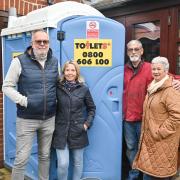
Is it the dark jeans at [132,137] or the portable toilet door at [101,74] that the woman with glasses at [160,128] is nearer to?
the dark jeans at [132,137]

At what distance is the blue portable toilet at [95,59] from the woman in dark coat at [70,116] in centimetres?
20

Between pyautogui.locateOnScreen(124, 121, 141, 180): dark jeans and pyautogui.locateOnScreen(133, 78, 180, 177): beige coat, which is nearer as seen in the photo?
pyautogui.locateOnScreen(133, 78, 180, 177): beige coat

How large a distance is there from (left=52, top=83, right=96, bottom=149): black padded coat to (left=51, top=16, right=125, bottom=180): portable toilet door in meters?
0.28

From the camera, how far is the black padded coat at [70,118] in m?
3.48

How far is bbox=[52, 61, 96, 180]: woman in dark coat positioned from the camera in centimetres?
349

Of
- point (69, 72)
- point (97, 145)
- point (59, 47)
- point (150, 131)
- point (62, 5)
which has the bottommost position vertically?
point (97, 145)

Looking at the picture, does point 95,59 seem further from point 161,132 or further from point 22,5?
point 22,5

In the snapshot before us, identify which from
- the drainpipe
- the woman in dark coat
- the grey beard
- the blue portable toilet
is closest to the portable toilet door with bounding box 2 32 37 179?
the blue portable toilet

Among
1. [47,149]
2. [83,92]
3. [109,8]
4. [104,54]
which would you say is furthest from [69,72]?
[109,8]

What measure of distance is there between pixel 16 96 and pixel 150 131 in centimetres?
138

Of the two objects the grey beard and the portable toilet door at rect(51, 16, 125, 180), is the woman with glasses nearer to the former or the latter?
the portable toilet door at rect(51, 16, 125, 180)

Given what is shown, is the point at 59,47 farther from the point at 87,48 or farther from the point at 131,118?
the point at 131,118

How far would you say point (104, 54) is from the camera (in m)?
3.77

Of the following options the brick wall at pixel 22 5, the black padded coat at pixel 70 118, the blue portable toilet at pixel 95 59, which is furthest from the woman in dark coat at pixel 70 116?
Answer: the brick wall at pixel 22 5
